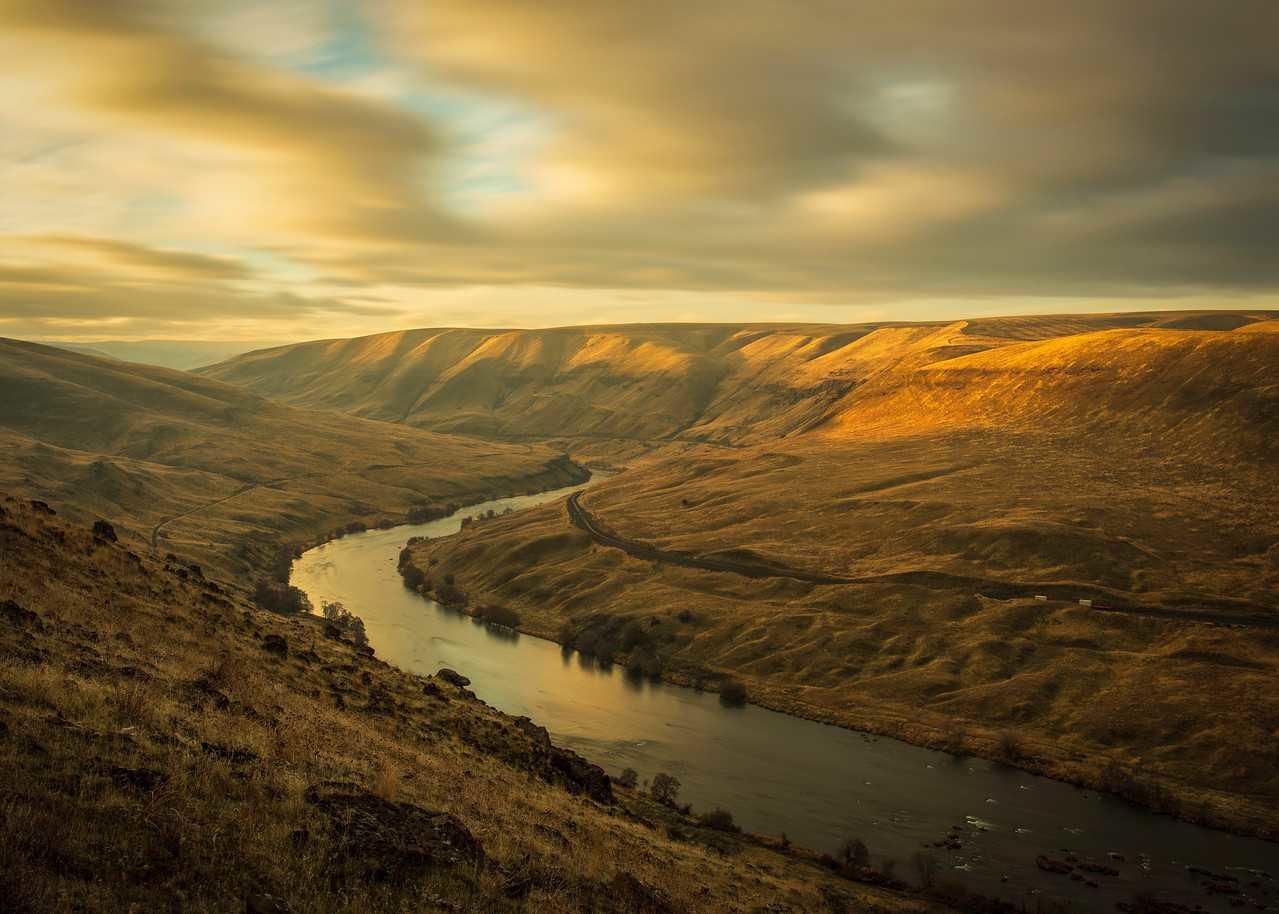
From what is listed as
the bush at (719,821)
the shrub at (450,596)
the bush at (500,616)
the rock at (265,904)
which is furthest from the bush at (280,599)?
the rock at (265,904)

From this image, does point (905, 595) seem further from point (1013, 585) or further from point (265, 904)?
point (265, 904)

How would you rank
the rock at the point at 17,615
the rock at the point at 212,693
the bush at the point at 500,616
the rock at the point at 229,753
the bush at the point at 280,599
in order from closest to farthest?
the rock at the point at 229,753
the rock at the point at 212,693
the rock at the point at 17,615
the bush at the point at 280,599
the bush at the point at 500,616

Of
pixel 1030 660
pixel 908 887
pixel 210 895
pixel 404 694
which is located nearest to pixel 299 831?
pixel 210 895

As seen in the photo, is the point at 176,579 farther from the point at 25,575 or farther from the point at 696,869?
the point at 696,869

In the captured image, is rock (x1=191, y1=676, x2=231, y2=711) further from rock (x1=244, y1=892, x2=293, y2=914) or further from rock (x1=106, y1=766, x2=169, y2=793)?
rock (x1=244, y1=892, x2=293, y2=914)

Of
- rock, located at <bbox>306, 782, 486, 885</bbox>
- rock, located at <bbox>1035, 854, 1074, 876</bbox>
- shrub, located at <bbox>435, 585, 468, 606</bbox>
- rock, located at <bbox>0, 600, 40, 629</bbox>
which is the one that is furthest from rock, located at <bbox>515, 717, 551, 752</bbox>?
shrub, located at <bbox>435, 585, 468, 606</bbox>

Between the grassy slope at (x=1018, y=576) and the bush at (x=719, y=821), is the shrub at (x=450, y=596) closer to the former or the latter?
the grassy slope at (x=1018, y=576)
